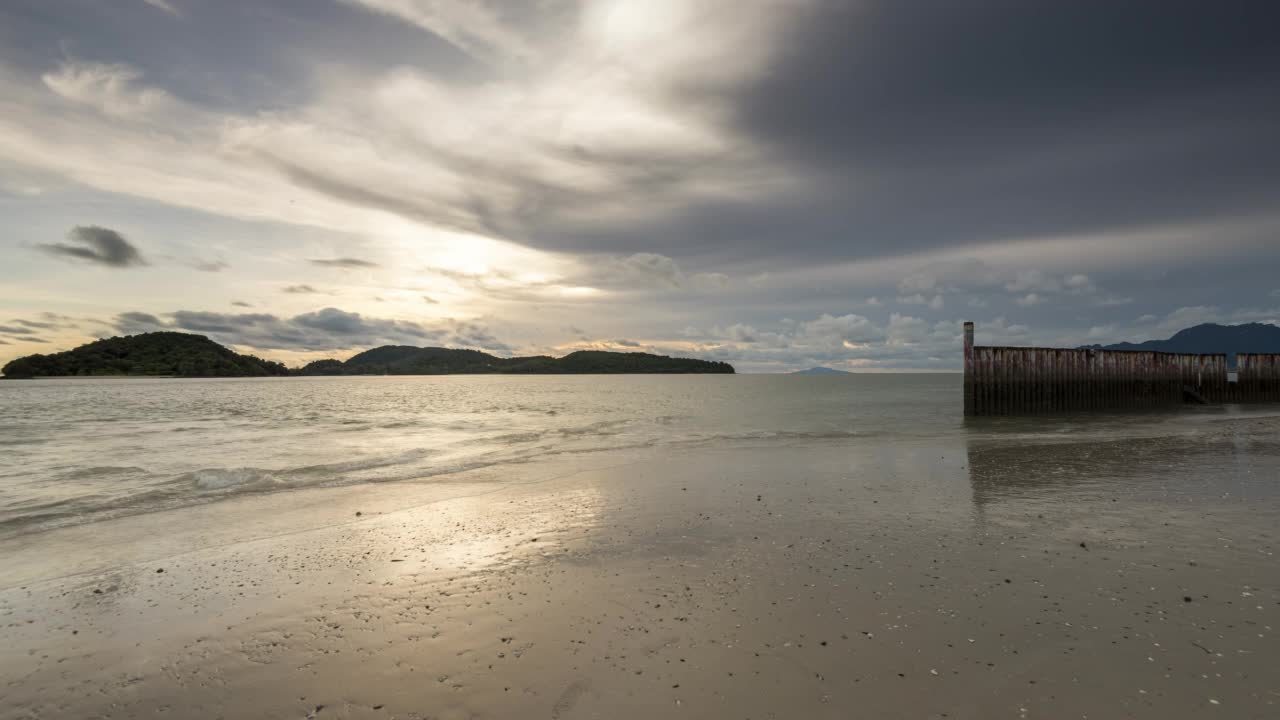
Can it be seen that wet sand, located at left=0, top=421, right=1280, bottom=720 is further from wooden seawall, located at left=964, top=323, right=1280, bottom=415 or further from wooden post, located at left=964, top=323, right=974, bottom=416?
wooden seawall, located at left=964, top=323, right=1280, bottom=415

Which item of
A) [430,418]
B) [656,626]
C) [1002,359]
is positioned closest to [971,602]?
[656,626]

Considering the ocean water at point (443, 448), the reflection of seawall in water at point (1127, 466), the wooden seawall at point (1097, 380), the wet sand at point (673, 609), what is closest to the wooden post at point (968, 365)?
the wooden seawall at point (1097, 380)

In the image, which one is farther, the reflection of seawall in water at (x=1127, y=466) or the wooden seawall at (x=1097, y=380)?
the wooden seawall at (x=1097, y=380)

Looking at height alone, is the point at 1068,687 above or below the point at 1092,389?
below

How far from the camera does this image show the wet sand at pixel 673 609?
189 inches

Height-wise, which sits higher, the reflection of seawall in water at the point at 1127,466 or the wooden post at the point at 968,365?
the wooden post at the point at 968,365

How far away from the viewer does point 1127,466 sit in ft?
51.8

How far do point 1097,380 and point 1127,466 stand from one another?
89.6 feet

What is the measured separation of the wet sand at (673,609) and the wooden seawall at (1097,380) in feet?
71.4

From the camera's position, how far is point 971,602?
643 centimetres

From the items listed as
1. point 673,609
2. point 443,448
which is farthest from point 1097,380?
point 673,609

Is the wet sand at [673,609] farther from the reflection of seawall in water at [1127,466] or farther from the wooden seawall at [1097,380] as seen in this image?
the wooden seawall at [1097,380]

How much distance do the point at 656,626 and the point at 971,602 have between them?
3481 mm

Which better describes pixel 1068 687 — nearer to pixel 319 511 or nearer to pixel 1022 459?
pixel 319 511
